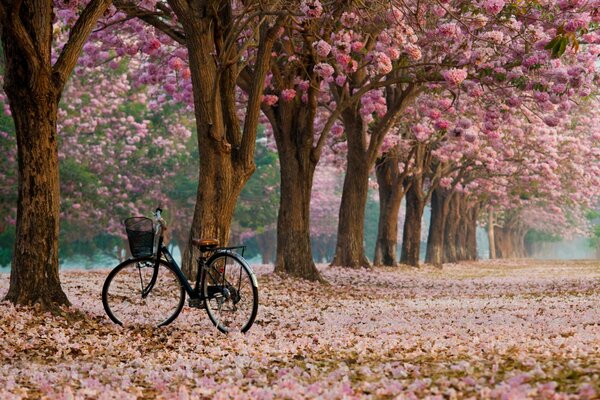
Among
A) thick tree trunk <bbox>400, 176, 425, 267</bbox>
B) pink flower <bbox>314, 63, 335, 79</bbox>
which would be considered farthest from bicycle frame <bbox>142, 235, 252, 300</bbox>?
thick tree trunk <bbox>400, 176, 425, 267</bbox>

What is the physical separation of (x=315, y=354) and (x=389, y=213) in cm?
2303

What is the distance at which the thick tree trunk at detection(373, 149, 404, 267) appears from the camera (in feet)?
102

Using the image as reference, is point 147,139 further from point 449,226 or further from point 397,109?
point 397,109

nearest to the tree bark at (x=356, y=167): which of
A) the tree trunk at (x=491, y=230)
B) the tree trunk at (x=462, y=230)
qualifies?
the tree trunk at (x=462, y=230)

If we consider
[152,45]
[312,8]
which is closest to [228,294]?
[312,8]

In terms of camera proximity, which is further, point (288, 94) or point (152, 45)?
point (288, 94)

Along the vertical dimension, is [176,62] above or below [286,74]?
below

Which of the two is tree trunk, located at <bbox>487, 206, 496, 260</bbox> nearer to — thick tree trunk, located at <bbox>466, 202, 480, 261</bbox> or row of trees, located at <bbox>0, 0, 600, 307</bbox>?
thick tree trunk, located at <bbox>466, 202, 480, 261</bbox>

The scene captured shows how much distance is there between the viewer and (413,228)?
3425 cm

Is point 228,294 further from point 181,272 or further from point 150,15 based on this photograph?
point 150,15

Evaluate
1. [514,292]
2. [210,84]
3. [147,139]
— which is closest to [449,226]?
[147,139]

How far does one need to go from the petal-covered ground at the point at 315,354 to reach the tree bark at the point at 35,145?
0.47 metres

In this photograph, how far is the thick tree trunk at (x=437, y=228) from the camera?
3950cm

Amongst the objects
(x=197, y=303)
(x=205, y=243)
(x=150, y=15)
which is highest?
(x=150, y=15)
